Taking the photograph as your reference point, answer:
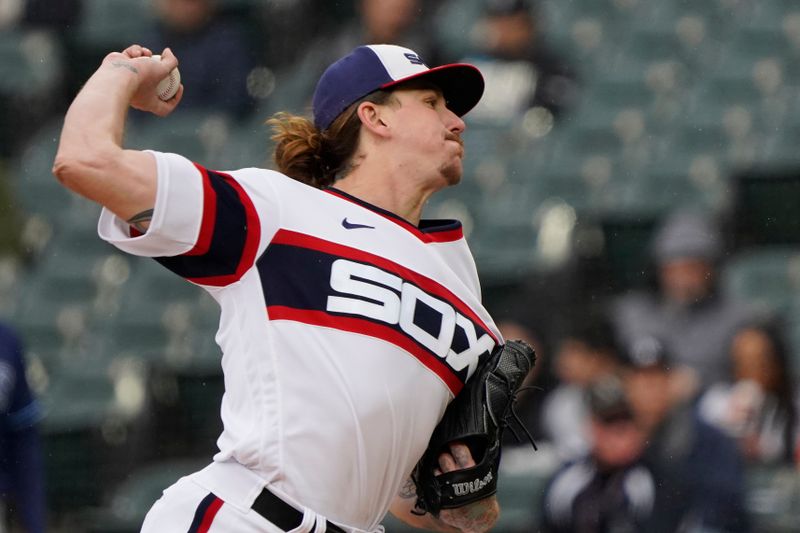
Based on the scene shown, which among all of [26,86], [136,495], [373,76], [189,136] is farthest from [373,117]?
[26,86]

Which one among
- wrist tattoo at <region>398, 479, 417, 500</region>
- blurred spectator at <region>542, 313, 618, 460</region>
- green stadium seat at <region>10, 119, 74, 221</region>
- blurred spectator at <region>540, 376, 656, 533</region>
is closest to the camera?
wrist tattoo at <region>398, 479, 417, 500</region>

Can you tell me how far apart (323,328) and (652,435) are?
3099 mm

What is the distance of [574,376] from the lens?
5.90m

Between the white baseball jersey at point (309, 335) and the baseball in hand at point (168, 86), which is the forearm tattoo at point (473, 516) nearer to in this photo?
the white baseball jersey at point (309, 335)

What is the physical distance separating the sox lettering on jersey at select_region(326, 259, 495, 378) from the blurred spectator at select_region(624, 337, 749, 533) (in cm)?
233

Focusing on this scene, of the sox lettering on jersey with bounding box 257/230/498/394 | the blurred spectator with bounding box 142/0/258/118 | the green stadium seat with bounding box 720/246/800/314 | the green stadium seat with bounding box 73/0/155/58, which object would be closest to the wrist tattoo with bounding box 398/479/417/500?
the sox lettering on jersey with bounding box 257/230/498/394

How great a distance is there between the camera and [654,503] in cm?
483

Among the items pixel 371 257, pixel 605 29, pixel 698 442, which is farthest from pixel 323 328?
pixel 605 29

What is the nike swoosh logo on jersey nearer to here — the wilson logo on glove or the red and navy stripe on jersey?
the red and navy stripe on jersey

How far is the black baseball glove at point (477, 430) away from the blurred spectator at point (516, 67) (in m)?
4.70

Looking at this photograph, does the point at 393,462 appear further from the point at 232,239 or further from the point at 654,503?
the point at 654,503

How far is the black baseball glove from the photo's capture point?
274 centimetres

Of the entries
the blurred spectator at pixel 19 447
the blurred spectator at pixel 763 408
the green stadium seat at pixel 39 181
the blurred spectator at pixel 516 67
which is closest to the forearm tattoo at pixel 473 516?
the blurred spectator at pixel 19 447

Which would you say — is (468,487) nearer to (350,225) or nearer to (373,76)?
(350,225)
